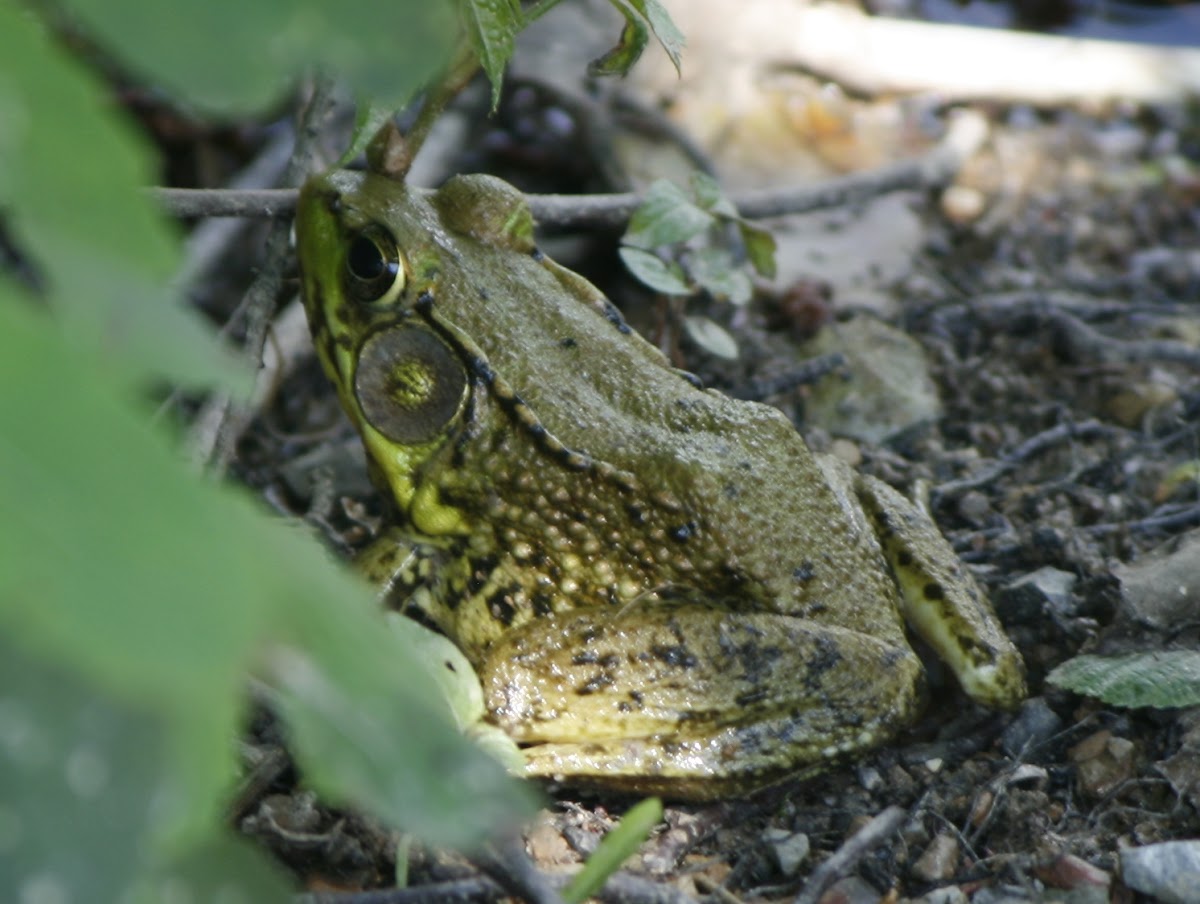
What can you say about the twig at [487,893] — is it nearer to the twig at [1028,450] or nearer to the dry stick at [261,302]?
the dry stick at [261,302]

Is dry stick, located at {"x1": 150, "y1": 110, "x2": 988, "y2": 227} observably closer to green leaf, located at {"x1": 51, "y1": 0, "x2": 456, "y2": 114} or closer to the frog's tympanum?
the frog's tympanum

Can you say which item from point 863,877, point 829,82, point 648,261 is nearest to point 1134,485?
point 648,261

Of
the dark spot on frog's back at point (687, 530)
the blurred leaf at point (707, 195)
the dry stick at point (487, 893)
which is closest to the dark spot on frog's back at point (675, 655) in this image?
the dark spot on frog's back at point (687, 530)

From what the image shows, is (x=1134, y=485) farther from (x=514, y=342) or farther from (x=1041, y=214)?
(x=1041, y=214)

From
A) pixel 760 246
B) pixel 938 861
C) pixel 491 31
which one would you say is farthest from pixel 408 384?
pixel 938 861

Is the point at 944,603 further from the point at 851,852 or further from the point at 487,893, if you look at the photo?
the point at 487,893

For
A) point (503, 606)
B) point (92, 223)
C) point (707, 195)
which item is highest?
point (92, 223)

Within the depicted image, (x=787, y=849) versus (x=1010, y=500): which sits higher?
(x=1010, y=500)
